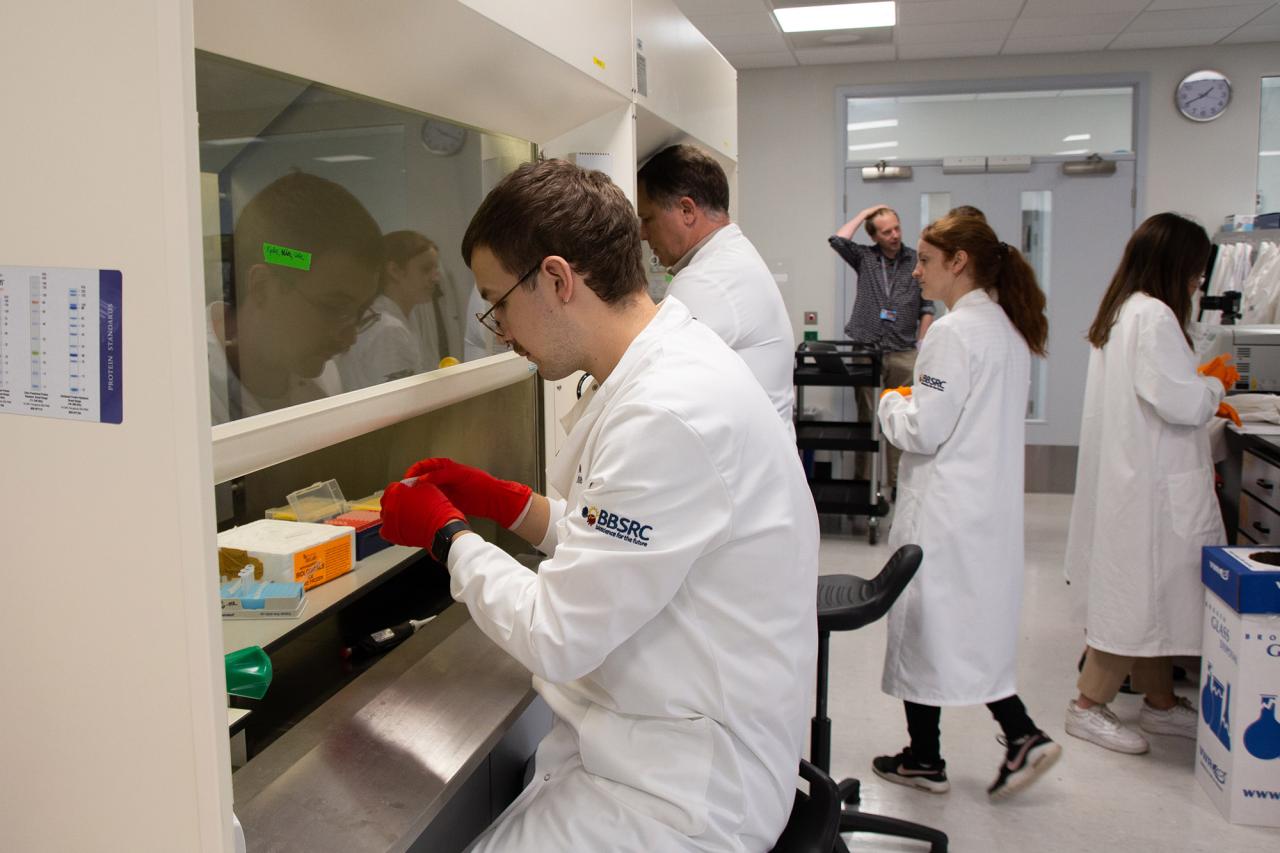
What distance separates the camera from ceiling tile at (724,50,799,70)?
233 inches

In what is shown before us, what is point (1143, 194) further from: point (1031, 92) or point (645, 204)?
point (645, 204)

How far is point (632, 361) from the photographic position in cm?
118

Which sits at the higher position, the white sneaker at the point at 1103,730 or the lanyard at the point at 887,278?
the lanyard at the point at 887,278

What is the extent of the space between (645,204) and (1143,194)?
4.83m

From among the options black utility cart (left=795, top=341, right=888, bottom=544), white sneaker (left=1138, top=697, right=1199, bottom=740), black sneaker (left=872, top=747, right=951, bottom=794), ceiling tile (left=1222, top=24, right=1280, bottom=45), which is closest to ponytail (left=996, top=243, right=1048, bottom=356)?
black sneaker (left=872, top=747, right=951, bottom=794)

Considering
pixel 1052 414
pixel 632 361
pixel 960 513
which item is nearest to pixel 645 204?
pixel 960 513

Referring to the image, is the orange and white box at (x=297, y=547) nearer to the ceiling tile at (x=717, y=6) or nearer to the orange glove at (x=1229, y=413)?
the orange glove at (x=1229, y=413)

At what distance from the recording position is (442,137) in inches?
70.6

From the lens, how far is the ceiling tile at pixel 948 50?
5688 mm

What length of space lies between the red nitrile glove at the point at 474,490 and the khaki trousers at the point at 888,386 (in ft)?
12.6

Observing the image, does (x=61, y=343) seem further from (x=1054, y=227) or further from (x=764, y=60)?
(x=1054, y=227)

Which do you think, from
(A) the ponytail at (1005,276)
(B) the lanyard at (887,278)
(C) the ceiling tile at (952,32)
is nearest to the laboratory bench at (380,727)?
(A) the ponytail at (1005,276)

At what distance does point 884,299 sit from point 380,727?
4633 millimetres

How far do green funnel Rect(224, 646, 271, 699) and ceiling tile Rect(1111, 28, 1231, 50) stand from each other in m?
5.91
